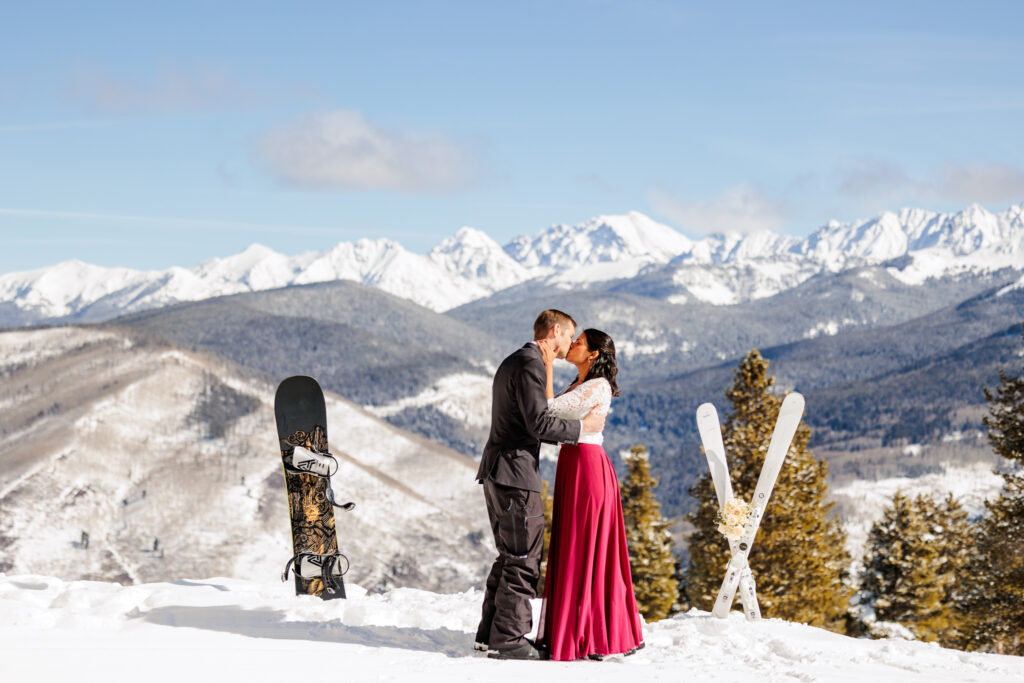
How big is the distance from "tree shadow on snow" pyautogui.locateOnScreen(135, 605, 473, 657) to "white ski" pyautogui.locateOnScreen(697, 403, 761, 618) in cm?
440

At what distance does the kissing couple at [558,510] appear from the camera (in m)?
9.95

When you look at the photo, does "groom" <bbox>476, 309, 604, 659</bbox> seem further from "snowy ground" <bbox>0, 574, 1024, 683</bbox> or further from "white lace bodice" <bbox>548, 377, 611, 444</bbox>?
"snowy ground" <bbox>0, 574, 1024, 683</bbox>

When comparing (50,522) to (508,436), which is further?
(50,522)

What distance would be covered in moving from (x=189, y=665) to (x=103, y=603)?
12.9 ft

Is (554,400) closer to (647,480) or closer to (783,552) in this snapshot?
(783,552)

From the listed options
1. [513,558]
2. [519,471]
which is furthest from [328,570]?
[519,471]

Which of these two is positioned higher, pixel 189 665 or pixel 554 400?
pixel 554 400

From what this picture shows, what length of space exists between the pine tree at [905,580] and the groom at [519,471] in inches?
1150

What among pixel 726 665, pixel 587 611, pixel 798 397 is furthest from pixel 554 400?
pixel 798 397

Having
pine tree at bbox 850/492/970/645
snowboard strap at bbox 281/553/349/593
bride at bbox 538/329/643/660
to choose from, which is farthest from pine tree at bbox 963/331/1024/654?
pine tree at bbox 850/492/970/645

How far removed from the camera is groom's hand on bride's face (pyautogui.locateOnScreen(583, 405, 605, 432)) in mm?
10195

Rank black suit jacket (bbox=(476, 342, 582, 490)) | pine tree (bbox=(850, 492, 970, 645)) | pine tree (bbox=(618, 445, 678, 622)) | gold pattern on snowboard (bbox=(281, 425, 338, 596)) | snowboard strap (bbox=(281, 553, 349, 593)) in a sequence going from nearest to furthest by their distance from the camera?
black suit jacket (bbox=(476, 342, 582, 490)) → snowboard strap (bbox=(281, 553, 349, 593)) → gold pattern on snowboard (bbox=(281, 425, 338, 596)) → pine tree (bbox=(618, 445, 678, 622)) → pine tree (bbox=(850, 492, 970, 645))

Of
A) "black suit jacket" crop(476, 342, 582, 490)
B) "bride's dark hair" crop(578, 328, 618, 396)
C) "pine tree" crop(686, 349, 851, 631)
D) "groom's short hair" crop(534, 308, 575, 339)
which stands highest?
"groom's short hair" crop(534, 308, 575, 339)

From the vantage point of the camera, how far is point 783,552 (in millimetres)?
25844
